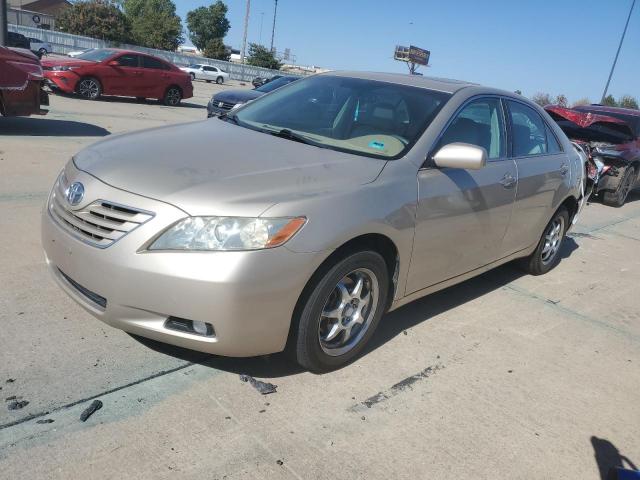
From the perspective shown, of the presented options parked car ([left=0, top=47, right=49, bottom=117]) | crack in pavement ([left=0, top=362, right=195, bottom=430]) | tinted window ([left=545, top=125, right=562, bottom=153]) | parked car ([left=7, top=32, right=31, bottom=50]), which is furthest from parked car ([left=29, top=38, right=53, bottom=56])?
crack in pavement ([left=0, top=362, right=195, bottom=430])

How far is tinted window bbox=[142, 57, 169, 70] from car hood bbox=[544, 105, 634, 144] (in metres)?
11.5

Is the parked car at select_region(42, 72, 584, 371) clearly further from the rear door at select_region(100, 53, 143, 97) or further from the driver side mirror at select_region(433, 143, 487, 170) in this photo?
the rear door at select_region(100, 53, 143, 97)

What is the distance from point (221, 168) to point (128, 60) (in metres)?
14.7

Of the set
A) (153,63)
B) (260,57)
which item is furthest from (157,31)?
(153,63)

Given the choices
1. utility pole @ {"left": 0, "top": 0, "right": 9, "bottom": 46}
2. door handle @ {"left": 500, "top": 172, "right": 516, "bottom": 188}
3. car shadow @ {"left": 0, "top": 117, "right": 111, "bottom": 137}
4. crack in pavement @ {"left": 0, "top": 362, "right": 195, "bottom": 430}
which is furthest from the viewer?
utility pole @ {"left": 0, "top": 0, "right": 9, "bottom": 46}

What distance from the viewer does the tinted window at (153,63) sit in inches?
648

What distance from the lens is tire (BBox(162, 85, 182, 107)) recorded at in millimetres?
17359

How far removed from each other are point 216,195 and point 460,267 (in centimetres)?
202

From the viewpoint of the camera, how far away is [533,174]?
455 centimetres

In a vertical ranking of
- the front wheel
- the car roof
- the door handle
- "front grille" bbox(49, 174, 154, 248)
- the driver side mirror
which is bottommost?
the front wheel

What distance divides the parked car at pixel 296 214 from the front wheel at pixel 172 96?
1404 centimetres

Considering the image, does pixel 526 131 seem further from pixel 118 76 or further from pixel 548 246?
pixel 118 76

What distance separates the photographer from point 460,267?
13.0 ft

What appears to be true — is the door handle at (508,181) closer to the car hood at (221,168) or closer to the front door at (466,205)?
the front door at (466,205)
